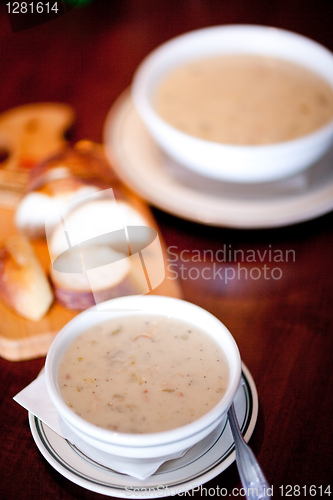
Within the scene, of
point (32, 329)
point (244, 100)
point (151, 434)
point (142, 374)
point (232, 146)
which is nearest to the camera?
point (151, 434)

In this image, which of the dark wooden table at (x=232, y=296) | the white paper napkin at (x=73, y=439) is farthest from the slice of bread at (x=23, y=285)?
the white paper napkin at (x=73, y=439)

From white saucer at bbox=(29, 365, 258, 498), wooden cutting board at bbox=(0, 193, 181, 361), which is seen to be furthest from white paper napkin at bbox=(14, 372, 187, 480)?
wooden cutting board at bbox=(0, 193, 181, 361)

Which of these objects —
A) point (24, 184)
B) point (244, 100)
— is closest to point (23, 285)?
point (24, 184)

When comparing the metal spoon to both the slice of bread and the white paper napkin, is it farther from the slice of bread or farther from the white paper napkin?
the slice of bread

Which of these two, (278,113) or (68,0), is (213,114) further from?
(68,0)

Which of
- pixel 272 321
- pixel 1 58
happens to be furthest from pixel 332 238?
pixel 1 58

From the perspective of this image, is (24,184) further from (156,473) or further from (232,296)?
(156,473)
